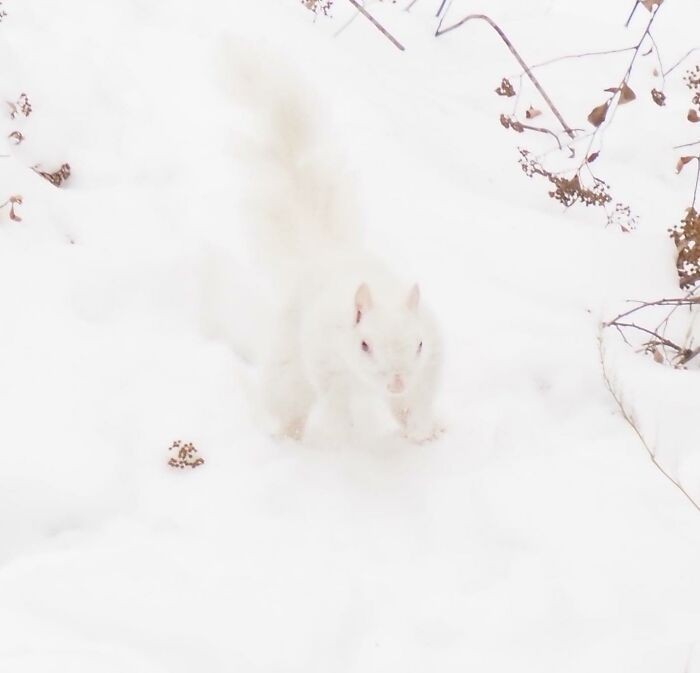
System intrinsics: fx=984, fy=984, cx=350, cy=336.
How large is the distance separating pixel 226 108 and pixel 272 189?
1.42 meters

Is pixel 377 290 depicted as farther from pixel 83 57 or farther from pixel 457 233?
pixel 83 57

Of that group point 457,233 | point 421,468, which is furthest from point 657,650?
point 457,233

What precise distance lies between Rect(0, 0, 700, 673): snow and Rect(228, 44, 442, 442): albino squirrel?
4.9 inches

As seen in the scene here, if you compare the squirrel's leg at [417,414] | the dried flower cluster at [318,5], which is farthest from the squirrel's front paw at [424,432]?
the dried flower cluster at [318,5]

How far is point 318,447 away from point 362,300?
0.61 metres

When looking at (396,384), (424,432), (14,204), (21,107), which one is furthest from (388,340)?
(21,107)

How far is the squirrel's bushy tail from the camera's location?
319 cm

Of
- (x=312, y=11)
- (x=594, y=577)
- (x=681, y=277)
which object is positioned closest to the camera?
(x=594, y=577)

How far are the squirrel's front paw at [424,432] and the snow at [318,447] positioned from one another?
0.09 meters

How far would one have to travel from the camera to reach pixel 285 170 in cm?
324

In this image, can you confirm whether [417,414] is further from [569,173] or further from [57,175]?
[57,175]

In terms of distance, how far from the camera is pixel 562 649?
7.64 feet

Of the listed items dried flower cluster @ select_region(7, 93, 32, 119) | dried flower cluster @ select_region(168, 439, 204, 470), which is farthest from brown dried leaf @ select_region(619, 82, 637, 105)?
dried flower cluster @ select_region(7, 93, 32, 119)

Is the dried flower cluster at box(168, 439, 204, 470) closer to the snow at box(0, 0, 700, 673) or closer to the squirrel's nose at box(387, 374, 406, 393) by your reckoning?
the snow at box(0, 0, 700, 673)
